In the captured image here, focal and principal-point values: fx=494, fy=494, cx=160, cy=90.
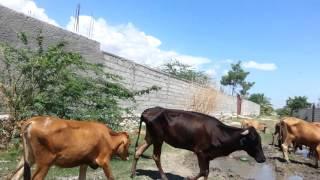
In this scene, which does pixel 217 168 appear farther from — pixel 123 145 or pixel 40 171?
pixel 40 171

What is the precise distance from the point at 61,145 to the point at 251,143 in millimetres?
4292

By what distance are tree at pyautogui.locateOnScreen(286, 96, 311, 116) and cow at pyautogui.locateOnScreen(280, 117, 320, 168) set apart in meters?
53.7

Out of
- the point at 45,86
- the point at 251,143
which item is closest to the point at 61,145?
the point at 251,143

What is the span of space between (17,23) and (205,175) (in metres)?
6.11

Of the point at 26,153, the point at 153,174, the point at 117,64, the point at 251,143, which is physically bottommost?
the point at 153,174

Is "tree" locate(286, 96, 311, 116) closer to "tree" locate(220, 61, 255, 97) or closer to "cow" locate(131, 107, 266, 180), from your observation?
"tree" locate(220, 61, 255, 97)

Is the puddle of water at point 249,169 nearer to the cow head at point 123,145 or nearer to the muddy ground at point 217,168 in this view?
the muddy ground at point 217,168

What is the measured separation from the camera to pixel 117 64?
17.8 metres

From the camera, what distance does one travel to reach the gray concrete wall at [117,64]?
1209cm

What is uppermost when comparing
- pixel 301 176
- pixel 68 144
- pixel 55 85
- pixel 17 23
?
pixel 17 23

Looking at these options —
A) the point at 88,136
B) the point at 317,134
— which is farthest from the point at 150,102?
the point at 88,136

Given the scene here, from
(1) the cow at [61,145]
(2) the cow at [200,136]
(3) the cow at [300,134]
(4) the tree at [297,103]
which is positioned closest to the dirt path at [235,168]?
(3) the cow at [300,134]

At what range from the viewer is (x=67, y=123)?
7.28 m

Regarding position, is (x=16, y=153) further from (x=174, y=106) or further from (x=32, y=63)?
(x=174, y=106)
